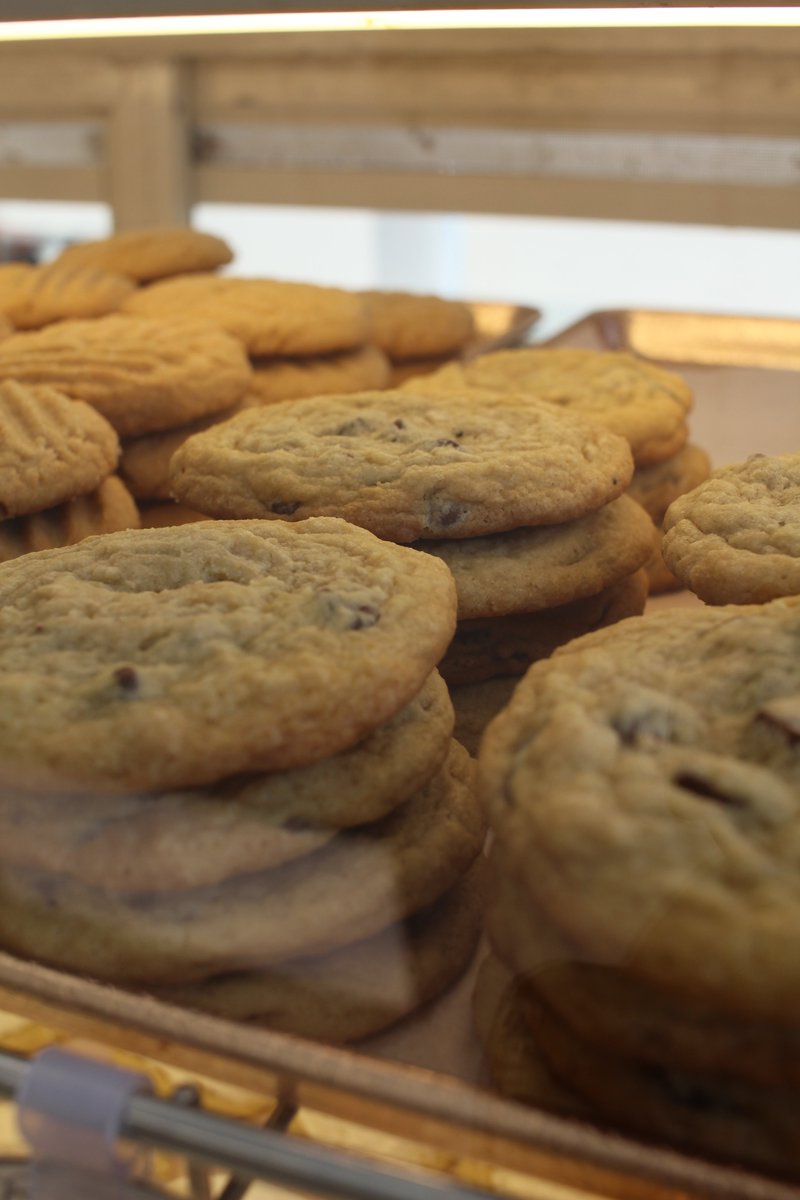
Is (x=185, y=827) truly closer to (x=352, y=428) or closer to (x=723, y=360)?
(x=352, y=428)

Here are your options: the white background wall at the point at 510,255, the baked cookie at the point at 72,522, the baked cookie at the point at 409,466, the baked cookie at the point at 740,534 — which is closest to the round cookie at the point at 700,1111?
the baked cookie at the point at 740,534

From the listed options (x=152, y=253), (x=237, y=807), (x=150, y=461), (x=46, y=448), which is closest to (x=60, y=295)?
(x=152, y=253)

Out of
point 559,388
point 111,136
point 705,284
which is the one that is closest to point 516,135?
point 705,284

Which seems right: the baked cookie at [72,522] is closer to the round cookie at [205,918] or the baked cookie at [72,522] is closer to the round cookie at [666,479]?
the round cookie at [205,918]

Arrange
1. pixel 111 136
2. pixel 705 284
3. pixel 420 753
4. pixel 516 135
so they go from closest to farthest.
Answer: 1. pixel 420 753
2. pixel 705 284
3. pixel 516 135
4. pixel 111 136

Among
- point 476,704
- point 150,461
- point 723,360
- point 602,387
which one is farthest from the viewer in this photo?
point 723,360

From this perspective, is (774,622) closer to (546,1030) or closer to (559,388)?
(546,1030)
